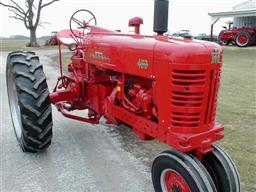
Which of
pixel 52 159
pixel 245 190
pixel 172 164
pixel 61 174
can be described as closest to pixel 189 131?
pixel 172 164

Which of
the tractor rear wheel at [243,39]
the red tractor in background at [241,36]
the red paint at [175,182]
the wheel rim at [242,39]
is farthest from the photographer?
the wheel rim at [242,39]

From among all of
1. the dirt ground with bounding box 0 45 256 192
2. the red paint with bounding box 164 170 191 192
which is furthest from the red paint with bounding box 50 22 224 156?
the dirt ground with bounding box 0 45 256 192

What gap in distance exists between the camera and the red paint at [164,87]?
2.65 meters

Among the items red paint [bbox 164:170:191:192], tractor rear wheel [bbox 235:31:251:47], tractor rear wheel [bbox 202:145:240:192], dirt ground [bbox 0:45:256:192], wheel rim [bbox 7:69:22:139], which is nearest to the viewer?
red paint [bbox 164:170:191:192]

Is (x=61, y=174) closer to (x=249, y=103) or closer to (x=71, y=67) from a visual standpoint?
(x=71, y=67)

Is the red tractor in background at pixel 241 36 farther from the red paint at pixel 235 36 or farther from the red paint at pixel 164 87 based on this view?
the red paint at pixel 164 87

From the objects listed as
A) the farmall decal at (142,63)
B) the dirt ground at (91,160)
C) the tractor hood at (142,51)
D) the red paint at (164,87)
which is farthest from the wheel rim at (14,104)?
the farmall decal at (142,63)

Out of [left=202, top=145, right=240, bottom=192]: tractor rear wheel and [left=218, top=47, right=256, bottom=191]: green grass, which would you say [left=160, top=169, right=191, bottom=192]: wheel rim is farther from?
[left=218, top=47, right=256, bottom=191]: green grass

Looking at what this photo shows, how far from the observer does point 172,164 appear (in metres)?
2.75

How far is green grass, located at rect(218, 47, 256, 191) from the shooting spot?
13.0 ft

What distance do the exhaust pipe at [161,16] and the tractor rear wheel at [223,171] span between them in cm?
116

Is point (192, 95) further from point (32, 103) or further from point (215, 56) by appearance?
point (32, 103)

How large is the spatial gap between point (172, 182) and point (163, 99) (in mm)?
687

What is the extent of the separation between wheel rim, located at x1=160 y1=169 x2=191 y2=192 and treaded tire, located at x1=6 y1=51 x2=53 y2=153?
5.50 ft
